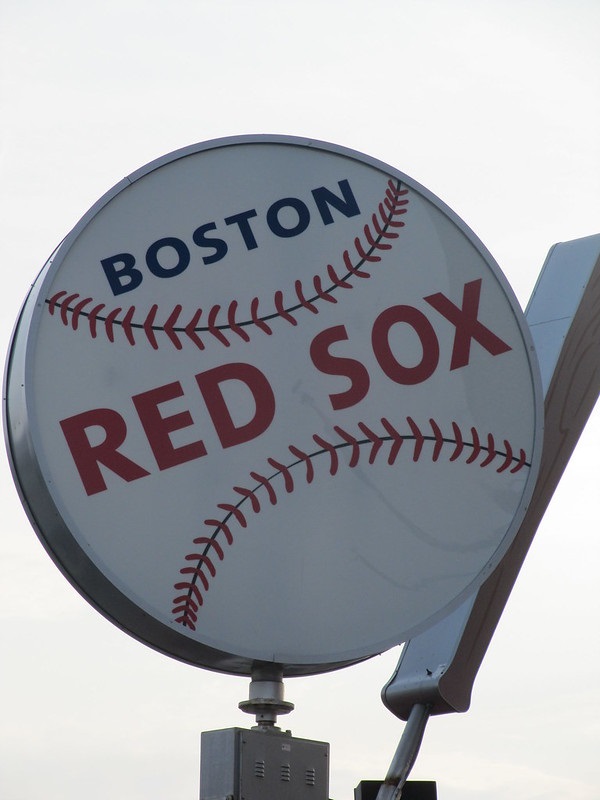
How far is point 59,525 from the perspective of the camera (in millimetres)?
5133

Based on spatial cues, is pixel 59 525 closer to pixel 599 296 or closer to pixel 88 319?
pixel 88 319

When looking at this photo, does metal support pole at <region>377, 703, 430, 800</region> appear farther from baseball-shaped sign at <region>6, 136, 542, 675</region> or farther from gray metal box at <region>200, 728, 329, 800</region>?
baseball-shaped sign at <region>6, 136, 542, 675</region>

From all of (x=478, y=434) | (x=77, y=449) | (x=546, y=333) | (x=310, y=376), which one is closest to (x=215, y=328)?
(x=310, y=376)

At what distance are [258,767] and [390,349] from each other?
1.98 meters

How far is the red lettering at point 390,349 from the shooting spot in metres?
6.04

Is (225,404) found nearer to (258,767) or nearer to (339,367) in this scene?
(339,367)

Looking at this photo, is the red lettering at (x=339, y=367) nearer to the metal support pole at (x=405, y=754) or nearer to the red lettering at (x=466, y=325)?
the red lettering at (x=466, y=325)

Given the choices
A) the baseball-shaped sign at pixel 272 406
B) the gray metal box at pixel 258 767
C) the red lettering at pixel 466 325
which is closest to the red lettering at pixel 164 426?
the baseball-shaped sign at pixel 272 406

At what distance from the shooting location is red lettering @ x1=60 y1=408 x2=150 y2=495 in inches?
207

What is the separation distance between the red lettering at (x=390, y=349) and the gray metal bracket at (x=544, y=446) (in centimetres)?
176

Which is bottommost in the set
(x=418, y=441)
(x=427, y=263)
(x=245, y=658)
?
(x=245, y=658)

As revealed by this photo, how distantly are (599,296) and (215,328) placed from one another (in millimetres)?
3541

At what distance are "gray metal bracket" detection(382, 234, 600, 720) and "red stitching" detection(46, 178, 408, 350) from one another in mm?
2198

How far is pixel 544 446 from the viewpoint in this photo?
8.04 meters
